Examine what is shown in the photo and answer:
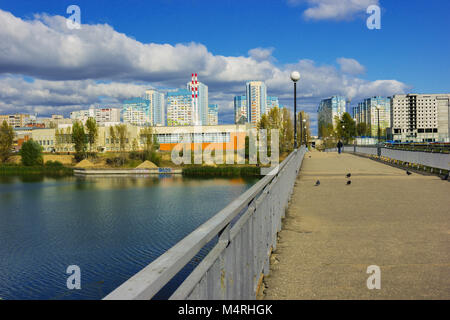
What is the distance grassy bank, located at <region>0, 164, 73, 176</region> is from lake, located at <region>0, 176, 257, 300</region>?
41.1m

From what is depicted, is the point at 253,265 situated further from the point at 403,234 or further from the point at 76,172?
the point at 76,172

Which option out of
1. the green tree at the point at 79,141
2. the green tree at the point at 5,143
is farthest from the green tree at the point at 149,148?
the green tree at the point at 5,143

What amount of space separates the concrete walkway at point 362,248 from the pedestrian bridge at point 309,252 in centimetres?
1

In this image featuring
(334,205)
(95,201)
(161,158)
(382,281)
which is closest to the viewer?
(382,281)

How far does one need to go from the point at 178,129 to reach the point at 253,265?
366 ft

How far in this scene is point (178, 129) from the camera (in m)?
114

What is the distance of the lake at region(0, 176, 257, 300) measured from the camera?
17.4 meters

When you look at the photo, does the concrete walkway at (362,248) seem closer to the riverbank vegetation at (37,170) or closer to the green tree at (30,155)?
the riverbank vegetation at (37,170)

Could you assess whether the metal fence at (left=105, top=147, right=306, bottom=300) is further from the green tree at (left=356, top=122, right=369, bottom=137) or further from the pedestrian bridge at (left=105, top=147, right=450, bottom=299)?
the green tree at (left=356, top=122, right=369, bottom=137)

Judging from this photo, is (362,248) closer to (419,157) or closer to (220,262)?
(220,262)

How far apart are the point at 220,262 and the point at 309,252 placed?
3629mm

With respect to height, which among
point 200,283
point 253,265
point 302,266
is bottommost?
point 302,266

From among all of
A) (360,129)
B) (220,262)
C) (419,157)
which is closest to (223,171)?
(419,157)
